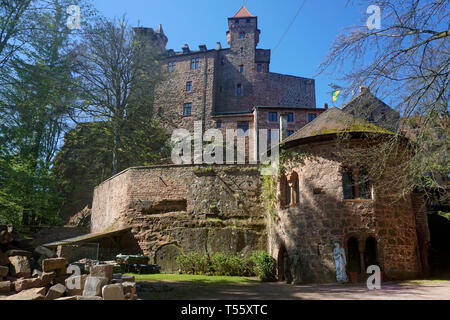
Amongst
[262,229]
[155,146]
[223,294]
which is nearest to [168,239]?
[262,229]

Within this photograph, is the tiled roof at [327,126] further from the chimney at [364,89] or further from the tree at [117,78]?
the tree at [117,78]

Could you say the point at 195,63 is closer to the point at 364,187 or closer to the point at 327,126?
the point at 327,126

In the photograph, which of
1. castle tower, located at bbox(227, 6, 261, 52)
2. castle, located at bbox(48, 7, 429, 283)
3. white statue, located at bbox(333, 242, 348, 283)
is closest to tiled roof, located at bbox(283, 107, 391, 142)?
castle, located at bbox(48, 7, 429, 283)

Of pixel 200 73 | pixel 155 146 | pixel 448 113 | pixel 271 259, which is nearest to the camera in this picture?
pixel 448 113

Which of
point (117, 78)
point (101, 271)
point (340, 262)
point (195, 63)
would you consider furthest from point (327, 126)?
point (195, 63)

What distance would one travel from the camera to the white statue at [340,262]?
36.3 feet

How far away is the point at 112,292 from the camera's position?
238 inches

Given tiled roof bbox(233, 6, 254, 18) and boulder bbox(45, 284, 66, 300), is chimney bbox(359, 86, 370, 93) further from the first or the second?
tiled roof bbox(233, 6, 254, 18)

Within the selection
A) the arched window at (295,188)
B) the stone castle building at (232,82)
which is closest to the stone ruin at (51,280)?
the arched window at (295,188)

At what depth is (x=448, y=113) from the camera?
6984 mm

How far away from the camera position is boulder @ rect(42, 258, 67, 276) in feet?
23.6

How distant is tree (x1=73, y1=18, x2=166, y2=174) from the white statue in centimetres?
1503

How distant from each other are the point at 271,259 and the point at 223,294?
5.28 metres

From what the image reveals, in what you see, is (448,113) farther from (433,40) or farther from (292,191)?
(292,191)
